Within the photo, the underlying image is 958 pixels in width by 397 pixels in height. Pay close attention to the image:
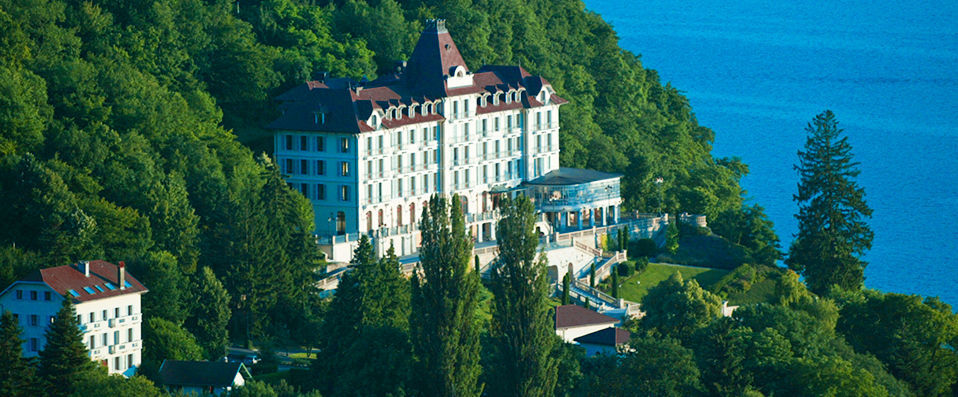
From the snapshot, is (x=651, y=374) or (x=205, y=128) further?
(x=205, y=128)

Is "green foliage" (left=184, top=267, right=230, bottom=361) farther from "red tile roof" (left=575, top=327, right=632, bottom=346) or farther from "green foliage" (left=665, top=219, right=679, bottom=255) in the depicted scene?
"green foliage" (left=665, top=219, right=679, bottom=255)

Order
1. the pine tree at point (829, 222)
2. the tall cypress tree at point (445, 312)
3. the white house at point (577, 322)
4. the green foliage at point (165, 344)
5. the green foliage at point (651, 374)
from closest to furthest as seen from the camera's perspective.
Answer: the tall cypress tree at point (445, 312), the green foliage at point (651, 374), the green foliage at point (165, 344), the white house at point (577, 322), the pine tree at point (829, 222)

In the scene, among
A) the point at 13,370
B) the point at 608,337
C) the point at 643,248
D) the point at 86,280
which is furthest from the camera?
the point at 643,248

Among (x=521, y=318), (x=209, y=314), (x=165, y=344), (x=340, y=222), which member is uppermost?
(x=340, y=222)

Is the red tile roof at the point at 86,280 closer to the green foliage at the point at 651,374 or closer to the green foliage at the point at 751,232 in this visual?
the green foliage at the point at 651,374

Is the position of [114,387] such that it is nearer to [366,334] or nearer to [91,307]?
[91,307]

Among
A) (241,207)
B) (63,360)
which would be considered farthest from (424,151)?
(63,360)

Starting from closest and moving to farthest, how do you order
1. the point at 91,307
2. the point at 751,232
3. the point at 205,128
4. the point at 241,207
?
the point at 91,307
the point at 241,207
the point at 205,128
the point at 751,232

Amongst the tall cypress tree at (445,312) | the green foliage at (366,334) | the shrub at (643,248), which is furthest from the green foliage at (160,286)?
the shrub at (643,248)
